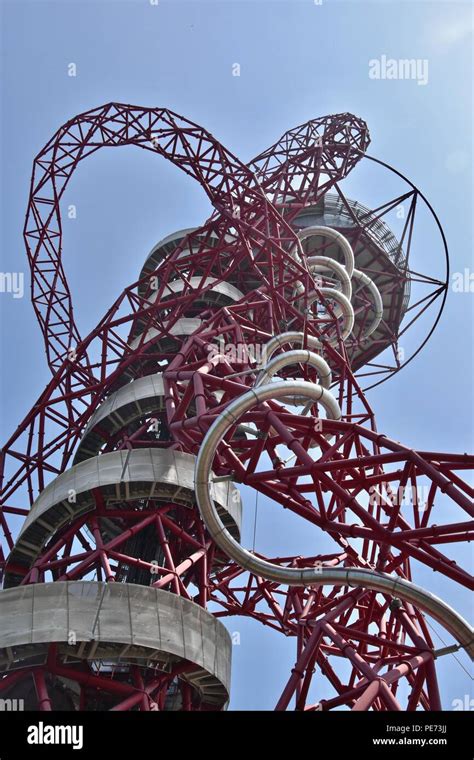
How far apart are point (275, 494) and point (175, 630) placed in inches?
216

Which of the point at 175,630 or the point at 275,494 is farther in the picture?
the point at 175,630

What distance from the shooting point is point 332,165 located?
4544cm

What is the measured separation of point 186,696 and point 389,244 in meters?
32.1

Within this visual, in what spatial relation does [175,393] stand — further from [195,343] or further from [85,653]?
[85,653]

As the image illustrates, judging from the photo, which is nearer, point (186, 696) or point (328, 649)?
point (186, 696)

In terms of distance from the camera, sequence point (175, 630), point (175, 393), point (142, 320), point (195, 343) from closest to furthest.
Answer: point (175, 630) < point (175, 393) < point (195, 343) < point (142, 320)
